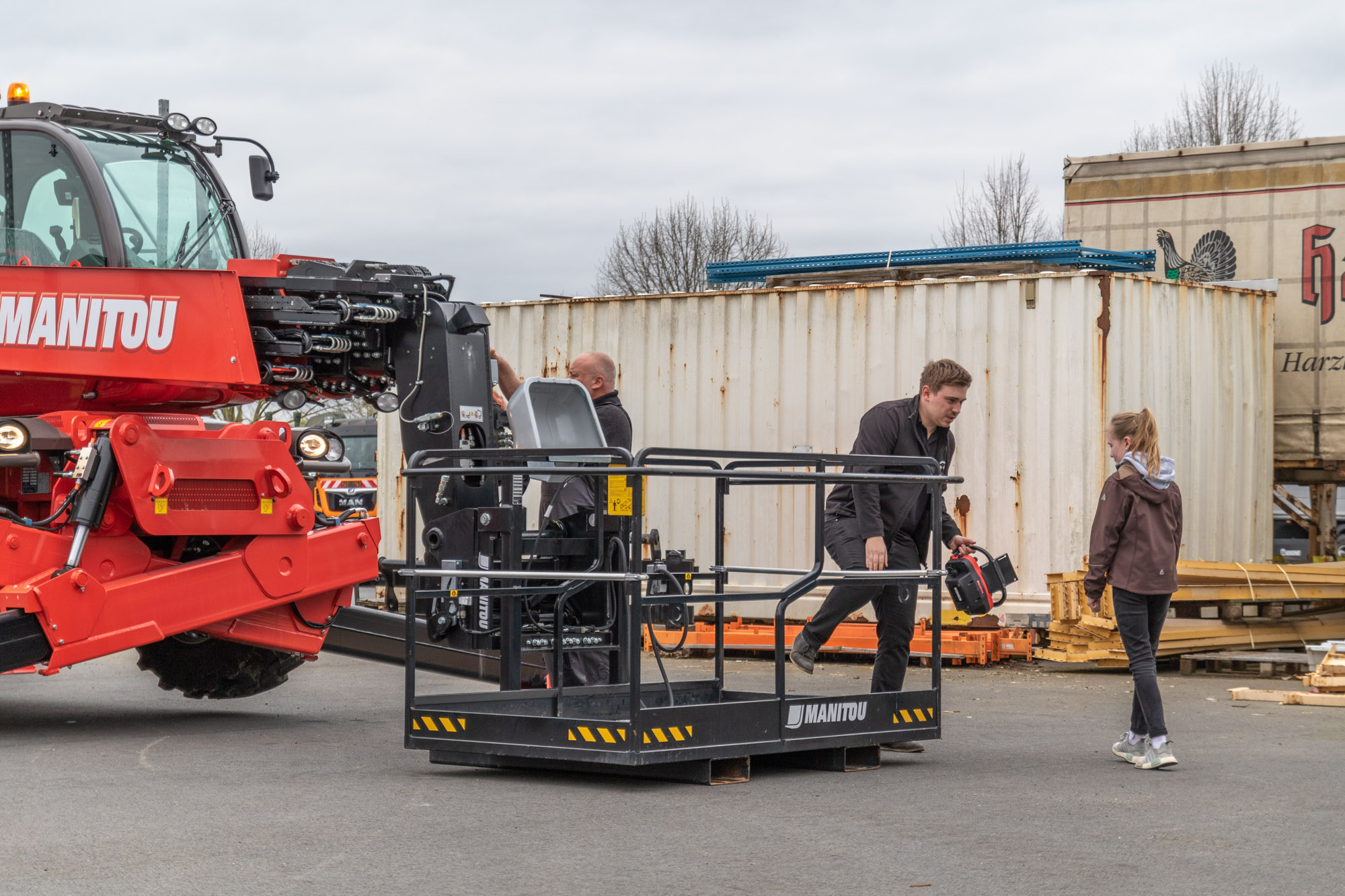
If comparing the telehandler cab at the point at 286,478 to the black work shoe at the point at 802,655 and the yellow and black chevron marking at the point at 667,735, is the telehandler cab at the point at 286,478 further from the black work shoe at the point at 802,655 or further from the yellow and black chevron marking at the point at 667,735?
the yellow and black chevron marking at the point at 667,735

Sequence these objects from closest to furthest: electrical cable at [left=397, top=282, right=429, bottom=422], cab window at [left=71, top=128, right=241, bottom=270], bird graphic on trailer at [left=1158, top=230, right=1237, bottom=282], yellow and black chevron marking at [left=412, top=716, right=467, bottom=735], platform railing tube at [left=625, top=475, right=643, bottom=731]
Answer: platform railing tube at [left=625, top=475, right=643, bottom=731]
yellow and black chevron marking at [left=412, top=716, right=467, bottom=735]
electrical cable at [left=397, top=282, right=429, bottom=422]
cab window at [left=71, top=128, right=241, bottom=270]
bird graphic on trailer at [left=1158, top=230, right=1237, bottom=282]

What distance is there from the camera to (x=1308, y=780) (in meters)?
6.96

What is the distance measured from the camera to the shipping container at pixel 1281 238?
43.8ft

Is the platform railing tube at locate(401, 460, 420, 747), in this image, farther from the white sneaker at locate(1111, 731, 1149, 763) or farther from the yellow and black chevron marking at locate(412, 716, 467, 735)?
the white sneaker at locate(1111, 731, 1149, 763)

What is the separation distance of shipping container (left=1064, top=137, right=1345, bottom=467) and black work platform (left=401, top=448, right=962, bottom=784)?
21.9ft

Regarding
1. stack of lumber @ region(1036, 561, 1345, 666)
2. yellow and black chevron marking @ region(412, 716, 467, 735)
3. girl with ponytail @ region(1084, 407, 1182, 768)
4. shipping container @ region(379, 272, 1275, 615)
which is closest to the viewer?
yellow and black chevron marking @ region(412, 716, 467, 735)

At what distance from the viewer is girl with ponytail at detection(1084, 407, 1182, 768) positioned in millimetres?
7391

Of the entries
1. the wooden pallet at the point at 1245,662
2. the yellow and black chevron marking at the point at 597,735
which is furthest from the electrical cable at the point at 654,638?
the wooden pallet at the point at 1245,662

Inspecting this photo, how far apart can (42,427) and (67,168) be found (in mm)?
1433

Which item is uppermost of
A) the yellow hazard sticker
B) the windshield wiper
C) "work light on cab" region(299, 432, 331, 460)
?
the windshield wiper

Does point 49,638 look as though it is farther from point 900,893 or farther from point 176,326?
point 900,893

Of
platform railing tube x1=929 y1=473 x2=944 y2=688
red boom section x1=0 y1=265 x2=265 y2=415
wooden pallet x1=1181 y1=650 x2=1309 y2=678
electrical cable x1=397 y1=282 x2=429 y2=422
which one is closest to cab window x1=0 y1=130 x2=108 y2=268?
red boom section x1=0 y1=265 x2=265 y2=415

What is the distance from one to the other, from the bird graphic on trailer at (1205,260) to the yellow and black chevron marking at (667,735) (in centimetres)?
881

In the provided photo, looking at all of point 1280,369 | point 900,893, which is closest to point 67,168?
point 900,893
